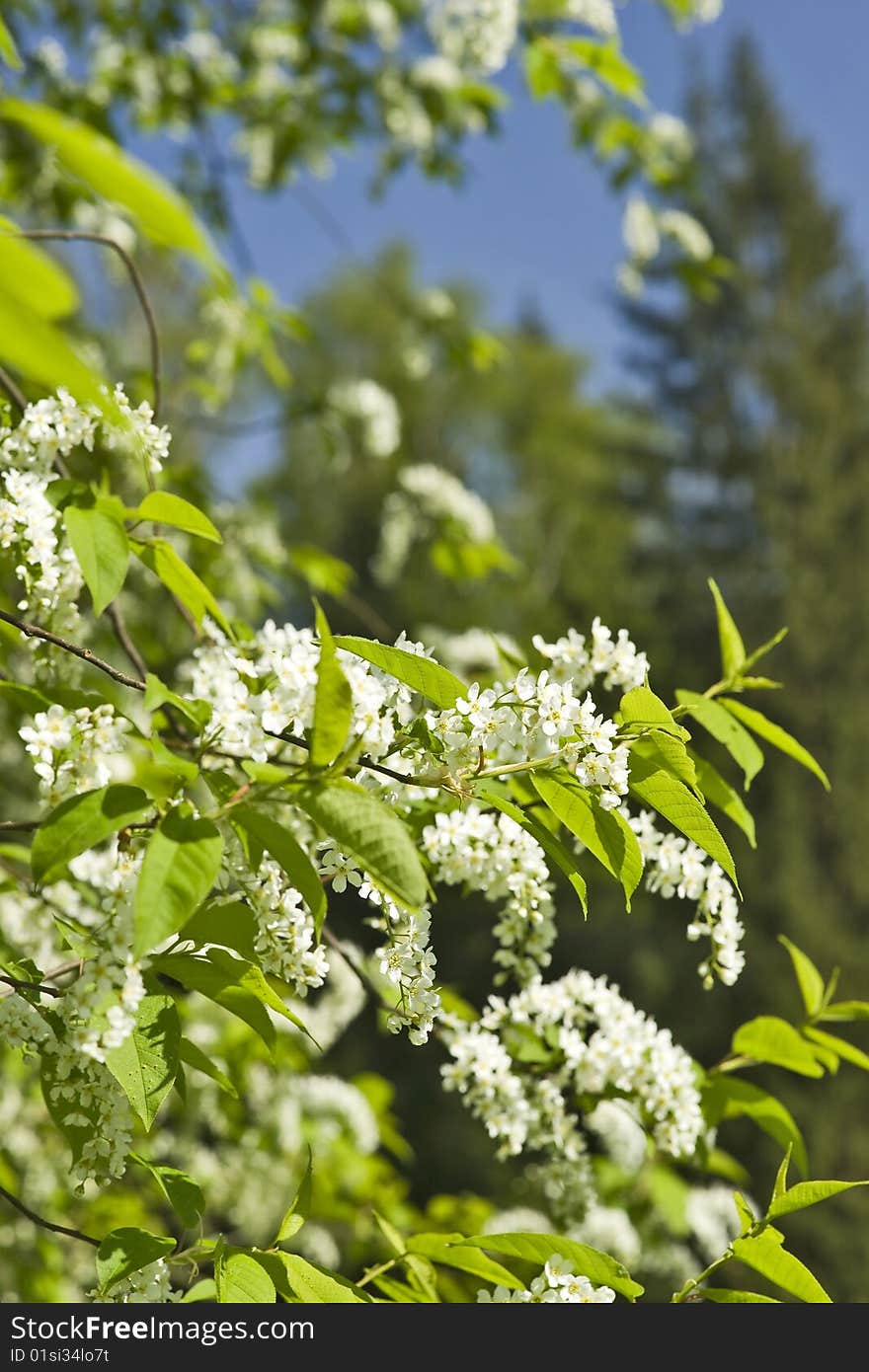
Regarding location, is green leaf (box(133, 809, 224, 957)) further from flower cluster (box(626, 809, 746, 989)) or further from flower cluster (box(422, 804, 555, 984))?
flower cluster (box(626, 809, 746, 989))

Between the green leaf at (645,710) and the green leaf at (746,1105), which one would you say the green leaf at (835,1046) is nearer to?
the green leaf at (746,1105)

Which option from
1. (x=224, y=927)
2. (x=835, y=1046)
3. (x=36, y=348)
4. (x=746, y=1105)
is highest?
(x=36, y=348)

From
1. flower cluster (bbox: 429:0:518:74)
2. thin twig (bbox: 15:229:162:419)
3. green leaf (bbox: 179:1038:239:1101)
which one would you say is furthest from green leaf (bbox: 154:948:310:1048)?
flower cluster (bbox: 429:0:518:74)

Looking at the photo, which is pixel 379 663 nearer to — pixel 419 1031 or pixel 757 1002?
pixel 419 1031

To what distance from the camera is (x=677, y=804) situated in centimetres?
102

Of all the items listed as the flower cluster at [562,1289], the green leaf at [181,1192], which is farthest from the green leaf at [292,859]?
the flower cluster at [562,1289]

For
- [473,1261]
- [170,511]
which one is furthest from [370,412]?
[473,1261]

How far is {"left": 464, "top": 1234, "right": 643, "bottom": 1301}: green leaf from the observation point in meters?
1.11

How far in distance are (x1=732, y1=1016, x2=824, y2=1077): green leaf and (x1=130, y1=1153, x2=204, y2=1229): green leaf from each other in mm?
A: 785

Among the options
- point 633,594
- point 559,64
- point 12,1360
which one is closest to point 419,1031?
point 12,1360

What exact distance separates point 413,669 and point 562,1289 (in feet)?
2.24

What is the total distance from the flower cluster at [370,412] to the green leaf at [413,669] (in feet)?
11.2

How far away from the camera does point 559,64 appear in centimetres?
307

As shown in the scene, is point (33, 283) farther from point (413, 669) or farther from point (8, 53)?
point (8, 53)
